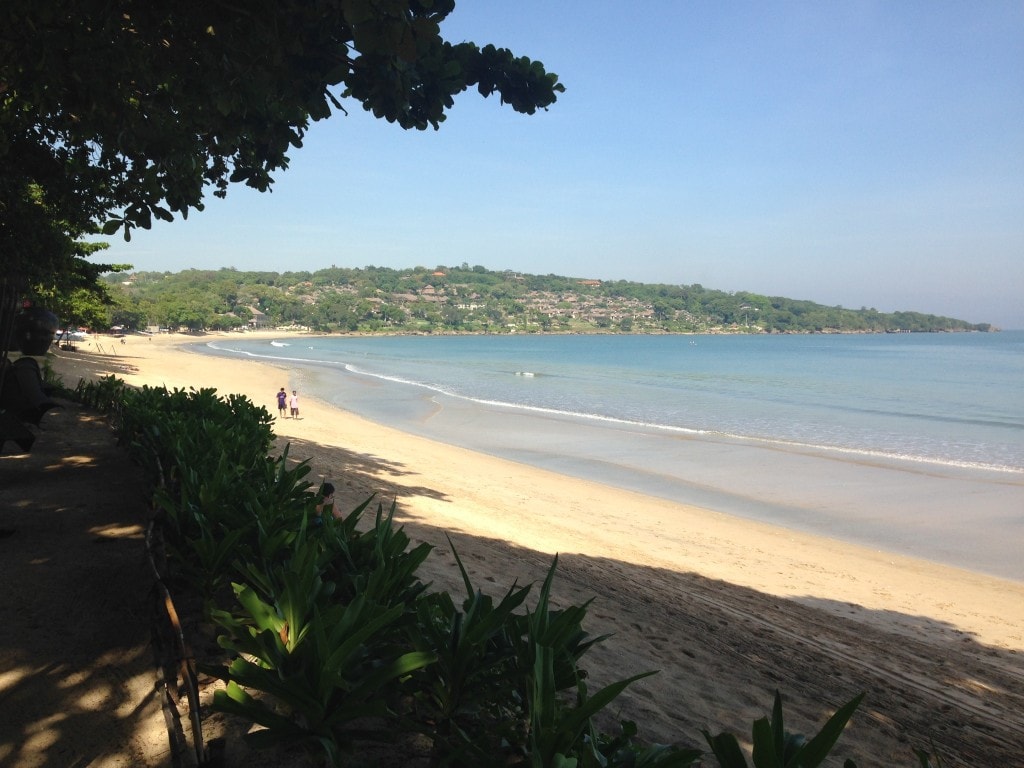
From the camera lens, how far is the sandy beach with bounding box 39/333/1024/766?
160 inches

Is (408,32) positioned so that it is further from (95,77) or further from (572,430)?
(572,430)

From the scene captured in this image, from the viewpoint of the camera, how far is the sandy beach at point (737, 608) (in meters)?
4.07

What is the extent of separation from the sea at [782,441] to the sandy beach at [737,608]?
73.4 inches

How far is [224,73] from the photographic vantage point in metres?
4.35

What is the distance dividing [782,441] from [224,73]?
20.6 meters

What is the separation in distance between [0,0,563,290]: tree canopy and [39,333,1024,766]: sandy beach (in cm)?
353

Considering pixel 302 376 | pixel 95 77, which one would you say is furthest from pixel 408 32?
pixel 302 376

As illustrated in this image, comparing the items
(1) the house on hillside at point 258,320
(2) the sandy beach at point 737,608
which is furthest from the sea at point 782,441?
(1) the house on hillside at point 258,320

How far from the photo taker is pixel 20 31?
4711 millimetres

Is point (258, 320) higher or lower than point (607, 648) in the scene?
lower

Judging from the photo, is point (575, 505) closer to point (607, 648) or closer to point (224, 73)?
point (607, 648)

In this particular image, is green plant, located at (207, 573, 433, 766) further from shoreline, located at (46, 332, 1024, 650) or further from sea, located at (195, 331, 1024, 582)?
sea, located at (195, 331, 1024, 582)

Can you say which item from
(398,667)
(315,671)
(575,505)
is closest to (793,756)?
(398,667)

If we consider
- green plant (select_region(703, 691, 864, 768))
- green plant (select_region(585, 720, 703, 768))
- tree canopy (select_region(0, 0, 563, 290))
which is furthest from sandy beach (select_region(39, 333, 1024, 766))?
tree canopy (select_region(0, 0, 563, 290))
